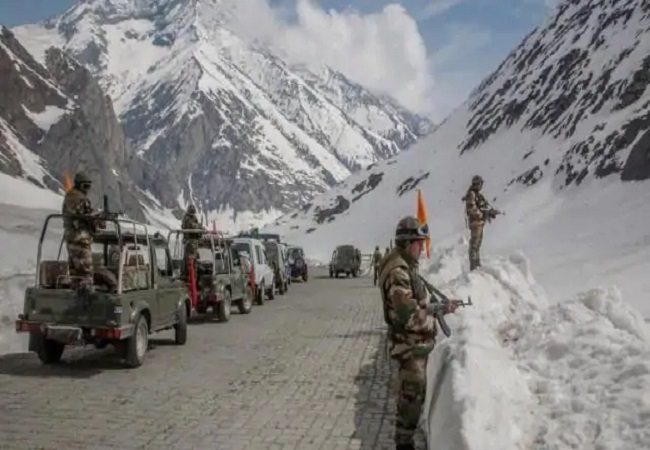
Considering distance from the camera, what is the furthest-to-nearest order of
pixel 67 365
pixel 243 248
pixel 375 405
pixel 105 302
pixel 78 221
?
pixel 243 248 < pixel 67 365 < pixel 78 221 < pixel 105 302 < pixel 375 405

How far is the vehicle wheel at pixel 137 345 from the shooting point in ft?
36.0

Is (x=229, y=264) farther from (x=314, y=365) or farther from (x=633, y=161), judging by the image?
(x=633, y=161)

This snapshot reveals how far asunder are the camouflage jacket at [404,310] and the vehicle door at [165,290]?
6821 mm

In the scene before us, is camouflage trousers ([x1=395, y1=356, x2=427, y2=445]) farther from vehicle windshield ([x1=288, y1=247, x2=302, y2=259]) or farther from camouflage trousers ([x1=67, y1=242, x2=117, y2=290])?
Answer: vehicle windshield ([x1=288, y1=247, x2=302, y2=259])

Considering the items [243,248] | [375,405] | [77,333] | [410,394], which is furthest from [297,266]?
[410,394]

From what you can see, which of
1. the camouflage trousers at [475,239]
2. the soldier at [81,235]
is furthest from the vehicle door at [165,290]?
the camouflage trousers at [475,239]

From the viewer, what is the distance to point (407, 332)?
20.1 ft

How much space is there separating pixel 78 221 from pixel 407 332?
653 cm

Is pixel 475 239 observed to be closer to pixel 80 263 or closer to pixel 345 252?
pixel 80 263

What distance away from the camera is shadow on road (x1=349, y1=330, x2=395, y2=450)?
7374 millimetres

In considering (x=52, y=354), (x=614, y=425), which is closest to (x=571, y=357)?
(x=614, y=425)

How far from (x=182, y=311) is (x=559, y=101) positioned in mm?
94784

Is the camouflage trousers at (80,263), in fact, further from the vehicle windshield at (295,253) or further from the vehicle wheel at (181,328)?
the vehicle windshield at (295,253)

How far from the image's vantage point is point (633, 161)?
6284cm
